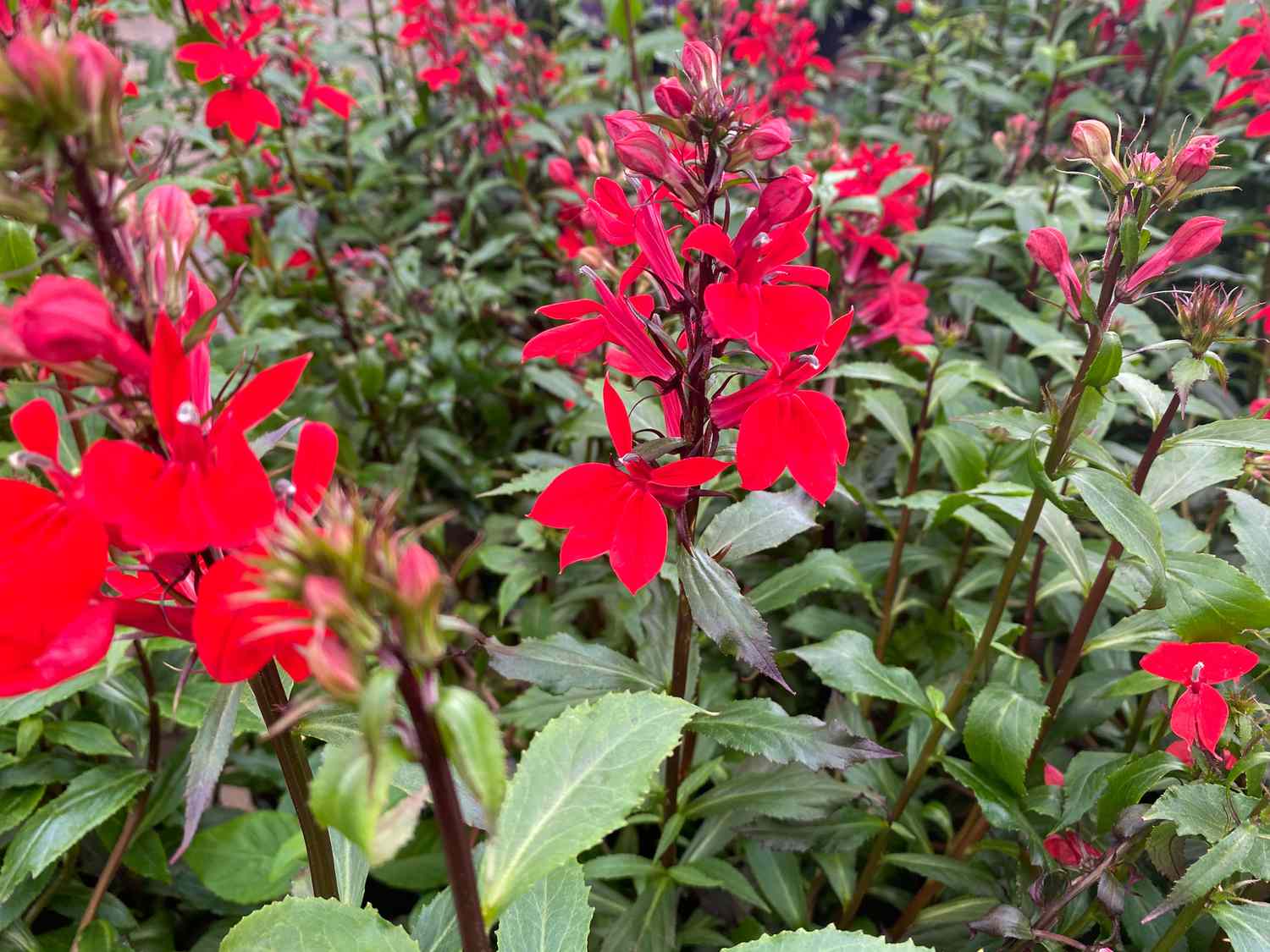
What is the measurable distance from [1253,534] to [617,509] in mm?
685

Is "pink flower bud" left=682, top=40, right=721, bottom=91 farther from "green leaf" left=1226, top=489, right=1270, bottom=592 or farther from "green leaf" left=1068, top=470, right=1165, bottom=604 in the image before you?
"green leaf" left=1226, top=489, right=1270, bottom=592

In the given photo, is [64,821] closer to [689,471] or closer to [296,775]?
[296,775]

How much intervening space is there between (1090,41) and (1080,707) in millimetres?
2018

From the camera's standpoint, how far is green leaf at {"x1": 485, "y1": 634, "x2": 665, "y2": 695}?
2.63ft

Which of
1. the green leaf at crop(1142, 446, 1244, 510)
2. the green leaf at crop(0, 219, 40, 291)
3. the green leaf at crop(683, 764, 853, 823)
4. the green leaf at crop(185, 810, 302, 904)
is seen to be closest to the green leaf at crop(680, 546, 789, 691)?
the green leaf at crop(683, 764, 853, 823)

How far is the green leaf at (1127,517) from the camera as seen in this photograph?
0.74 metres

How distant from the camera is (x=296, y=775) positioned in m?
0.58

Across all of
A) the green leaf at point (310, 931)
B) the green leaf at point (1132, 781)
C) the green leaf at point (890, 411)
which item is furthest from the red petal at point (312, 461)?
the green leaf at point (890, 411)

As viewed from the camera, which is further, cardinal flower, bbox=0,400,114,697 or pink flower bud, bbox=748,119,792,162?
pink flower bud, bbox=748,119,792,162

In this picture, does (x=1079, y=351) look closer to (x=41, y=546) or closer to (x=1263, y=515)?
(x=1263, y=515)

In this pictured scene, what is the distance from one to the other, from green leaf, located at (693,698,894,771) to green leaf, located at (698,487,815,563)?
15cm

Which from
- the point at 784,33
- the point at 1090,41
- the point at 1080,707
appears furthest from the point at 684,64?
the point at 1090,41

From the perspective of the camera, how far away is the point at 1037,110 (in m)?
2.08

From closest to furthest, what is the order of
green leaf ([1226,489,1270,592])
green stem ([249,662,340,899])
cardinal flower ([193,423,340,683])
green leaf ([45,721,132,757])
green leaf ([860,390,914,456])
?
cardinal flower ([193,423,340,683])
green stem ([249,662,340,899])
green leaf ([1226,489,1270,592])
green leaf ([45,721,132,757])
green leaf ([860,390,914,456])
